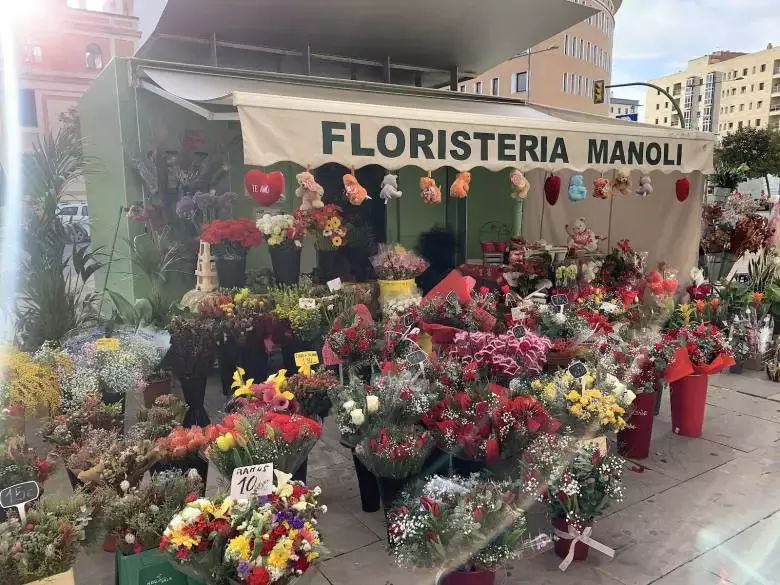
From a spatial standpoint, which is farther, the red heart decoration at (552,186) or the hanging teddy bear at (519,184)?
the red heart decoration at (552,186)

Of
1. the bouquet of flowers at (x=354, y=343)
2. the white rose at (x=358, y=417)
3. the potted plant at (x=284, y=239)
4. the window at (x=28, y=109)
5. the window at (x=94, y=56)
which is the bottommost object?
the white rose at (x=358, y=417)

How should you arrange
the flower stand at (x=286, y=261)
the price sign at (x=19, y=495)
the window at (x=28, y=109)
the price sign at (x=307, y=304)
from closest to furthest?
the price sign at (x=19, y=495) < the price sign at (x=307, y=304) < the flower stand at (x=286, y=261) < the window at (x=28, y=109)

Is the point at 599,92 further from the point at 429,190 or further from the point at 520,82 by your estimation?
the point at 520,82

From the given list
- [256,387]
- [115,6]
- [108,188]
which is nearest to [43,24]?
[115,6]

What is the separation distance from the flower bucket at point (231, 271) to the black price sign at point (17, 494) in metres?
3.23

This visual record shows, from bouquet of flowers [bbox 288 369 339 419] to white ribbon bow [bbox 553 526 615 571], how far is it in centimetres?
146

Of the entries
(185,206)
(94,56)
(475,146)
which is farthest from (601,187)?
(94,56)

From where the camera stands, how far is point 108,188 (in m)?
6.18

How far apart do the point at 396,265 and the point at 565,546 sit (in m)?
3.12

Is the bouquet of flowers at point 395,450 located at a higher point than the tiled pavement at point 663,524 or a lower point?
higher

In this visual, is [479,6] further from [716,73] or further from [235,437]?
→ [716,73]

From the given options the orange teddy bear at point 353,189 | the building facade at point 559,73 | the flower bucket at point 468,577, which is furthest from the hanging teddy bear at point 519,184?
the building facade at point 559,73

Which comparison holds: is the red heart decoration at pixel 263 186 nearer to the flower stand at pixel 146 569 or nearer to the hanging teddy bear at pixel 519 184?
the hanging teddy bear at pixel 519 184

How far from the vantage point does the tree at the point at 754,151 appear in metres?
24.0
